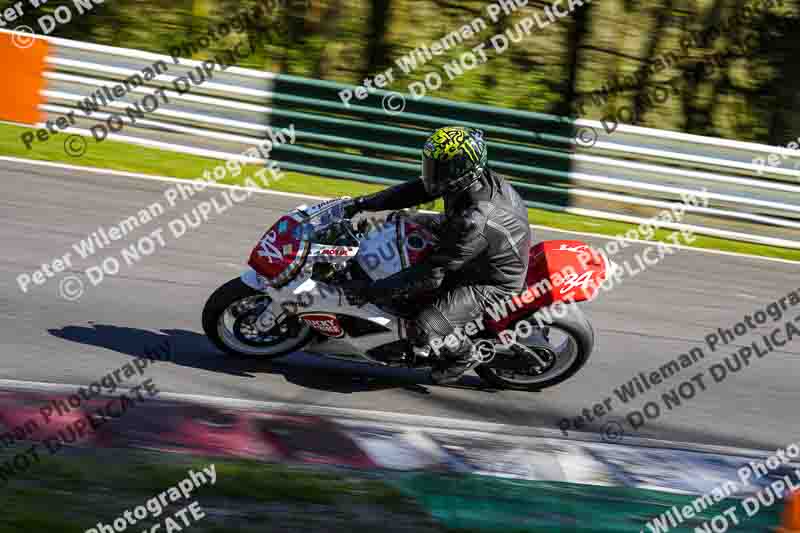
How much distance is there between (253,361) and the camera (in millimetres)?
7453

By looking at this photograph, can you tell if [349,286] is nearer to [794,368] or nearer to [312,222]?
[312,222]

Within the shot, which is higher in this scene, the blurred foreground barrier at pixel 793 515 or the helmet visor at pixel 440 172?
the helmet visor at pixel 440 172

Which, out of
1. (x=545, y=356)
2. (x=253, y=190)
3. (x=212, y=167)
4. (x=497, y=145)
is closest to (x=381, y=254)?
(x=545, y=356)

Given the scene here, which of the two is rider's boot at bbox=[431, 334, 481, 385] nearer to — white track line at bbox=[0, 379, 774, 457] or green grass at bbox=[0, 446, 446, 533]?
white track line at bbox=[0, 379, 774, 457]

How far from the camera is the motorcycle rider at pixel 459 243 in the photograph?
652 centimetres

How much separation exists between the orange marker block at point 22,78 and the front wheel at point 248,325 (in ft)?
24.0

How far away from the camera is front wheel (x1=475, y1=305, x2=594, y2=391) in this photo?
286 inches

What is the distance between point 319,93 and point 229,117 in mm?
1262

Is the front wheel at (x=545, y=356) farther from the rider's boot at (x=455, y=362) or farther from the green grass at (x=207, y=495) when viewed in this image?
the green grass at (x=207, y=495)

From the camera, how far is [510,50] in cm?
1739

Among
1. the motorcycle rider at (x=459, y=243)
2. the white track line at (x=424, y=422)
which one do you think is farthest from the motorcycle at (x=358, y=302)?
the white track line at (x=424, y=422)

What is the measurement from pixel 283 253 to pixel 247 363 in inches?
41.6

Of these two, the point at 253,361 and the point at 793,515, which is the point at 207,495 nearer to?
the point at 253,361

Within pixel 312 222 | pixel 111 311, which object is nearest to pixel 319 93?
pixel 111 311
